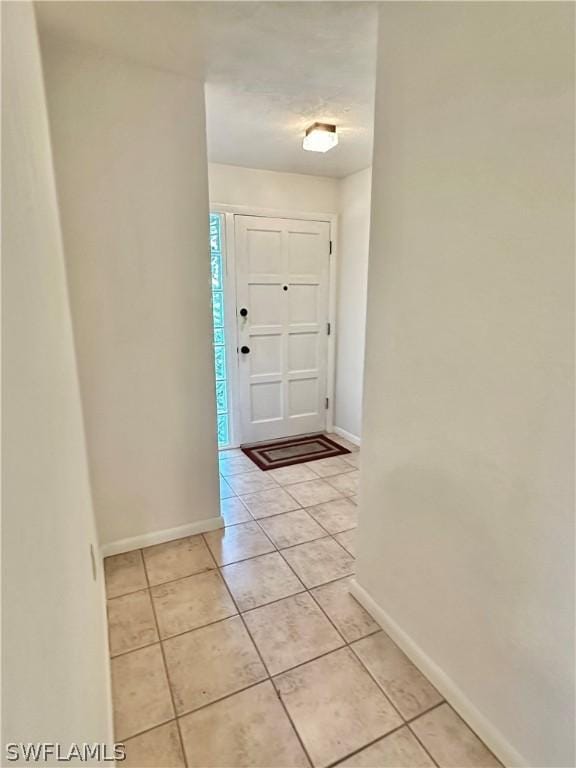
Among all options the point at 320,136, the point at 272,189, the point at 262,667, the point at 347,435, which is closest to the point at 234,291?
the point at 272,189

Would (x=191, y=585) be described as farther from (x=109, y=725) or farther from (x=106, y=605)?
(x=109, y=725)

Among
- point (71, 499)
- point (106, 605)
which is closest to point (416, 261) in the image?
point (71, 499)

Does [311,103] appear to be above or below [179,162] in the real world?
above

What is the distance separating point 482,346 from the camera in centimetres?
117

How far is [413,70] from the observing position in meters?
1.32

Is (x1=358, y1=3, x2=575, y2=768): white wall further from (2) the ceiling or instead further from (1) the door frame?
(1) the door frame

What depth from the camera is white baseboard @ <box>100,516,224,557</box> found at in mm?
2189

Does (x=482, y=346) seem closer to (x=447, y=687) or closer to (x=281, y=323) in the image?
(x=447, y=687)

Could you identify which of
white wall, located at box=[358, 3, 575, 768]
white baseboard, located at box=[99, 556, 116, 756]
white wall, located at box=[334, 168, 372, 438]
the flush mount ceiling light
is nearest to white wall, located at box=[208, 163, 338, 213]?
white wall, located at box=[334, 168, 372, 438]

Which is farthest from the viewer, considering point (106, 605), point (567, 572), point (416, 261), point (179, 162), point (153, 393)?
point (153, 393)

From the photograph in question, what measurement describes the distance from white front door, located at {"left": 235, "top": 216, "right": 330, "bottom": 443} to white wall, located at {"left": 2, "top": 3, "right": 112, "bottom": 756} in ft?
8.10

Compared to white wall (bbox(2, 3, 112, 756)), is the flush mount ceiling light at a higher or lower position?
higher

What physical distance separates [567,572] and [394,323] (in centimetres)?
92

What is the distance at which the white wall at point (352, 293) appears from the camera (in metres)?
3.42
